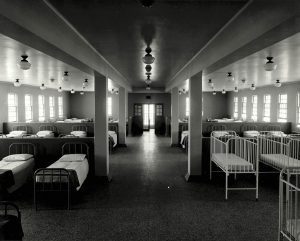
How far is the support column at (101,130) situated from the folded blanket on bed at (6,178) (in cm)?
197

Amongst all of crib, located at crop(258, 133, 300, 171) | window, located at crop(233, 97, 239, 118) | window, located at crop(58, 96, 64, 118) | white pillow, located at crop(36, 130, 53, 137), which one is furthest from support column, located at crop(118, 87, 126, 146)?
window, located at crop(233, 97, 239, 118)

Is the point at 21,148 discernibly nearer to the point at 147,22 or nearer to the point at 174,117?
the point at 147,22

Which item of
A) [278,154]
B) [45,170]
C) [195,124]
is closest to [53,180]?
[45,170]

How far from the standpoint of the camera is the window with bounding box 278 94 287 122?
11265 mm

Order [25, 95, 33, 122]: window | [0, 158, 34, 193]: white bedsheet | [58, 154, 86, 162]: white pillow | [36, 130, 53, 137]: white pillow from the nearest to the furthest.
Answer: [0, 158, 34, 193]: white bedsheet → [58, 154, 86, 162]: white pillow → [36, 130, 53, 137]: white pillow → [25, 95, 33, 122]: window

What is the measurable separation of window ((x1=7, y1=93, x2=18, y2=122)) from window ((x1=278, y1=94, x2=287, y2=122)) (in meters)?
11.8

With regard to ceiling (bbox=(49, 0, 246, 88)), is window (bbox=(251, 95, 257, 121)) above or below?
below

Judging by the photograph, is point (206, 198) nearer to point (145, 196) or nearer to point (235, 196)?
point (235, 196)

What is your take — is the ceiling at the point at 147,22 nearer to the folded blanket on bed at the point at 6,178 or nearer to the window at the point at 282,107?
the folded blanket on bed at the point at 6,178

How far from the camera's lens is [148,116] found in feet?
60.3

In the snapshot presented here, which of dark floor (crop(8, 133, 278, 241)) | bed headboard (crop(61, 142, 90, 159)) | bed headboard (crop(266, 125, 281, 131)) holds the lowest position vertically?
dark floor (crop(8, 133, 278, 241))

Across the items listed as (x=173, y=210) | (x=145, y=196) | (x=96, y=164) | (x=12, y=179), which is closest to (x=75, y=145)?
(x=96, y=164)

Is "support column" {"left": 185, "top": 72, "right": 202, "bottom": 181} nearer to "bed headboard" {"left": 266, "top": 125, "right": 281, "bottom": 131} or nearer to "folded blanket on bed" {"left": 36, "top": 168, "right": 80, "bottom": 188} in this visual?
"folded blanket on bed" {"left": 36, "top": 168, "right": 80, "bottom": 188}

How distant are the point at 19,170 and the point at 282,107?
10.8m
